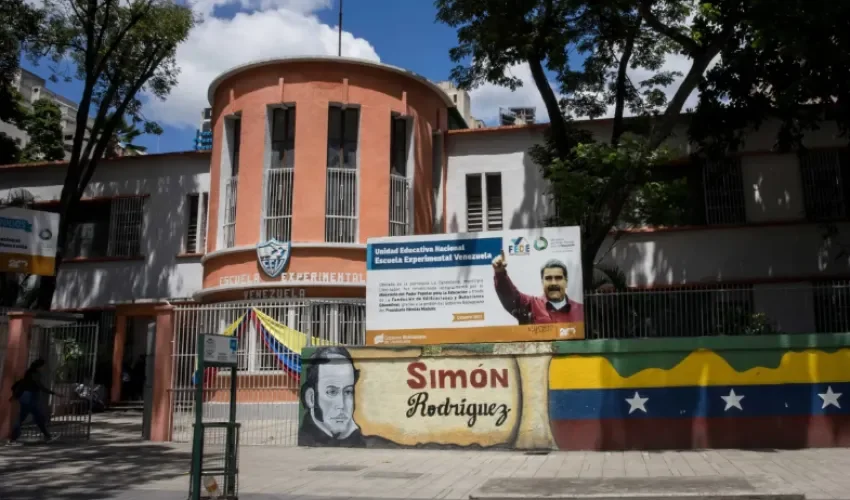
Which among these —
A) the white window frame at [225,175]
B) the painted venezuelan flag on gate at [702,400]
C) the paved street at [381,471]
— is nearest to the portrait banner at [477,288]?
the painted venezuelan flag on gate at [702,400]

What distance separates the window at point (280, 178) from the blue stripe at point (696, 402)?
8.23 m

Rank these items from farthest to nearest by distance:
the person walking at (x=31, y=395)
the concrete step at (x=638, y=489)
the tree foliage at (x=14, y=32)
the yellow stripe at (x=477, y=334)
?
the tree foliage at (x=14, y=32) → the person walking at (x=31, y=395) → the yellow stripe at (x=477, y=334) → the concrete step at (x=638, y=489)

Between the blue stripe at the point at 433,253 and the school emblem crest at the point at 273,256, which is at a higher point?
the school emblem crest at the point at 273,256

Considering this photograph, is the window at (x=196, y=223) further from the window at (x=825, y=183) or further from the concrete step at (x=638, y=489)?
the window at (x=825, y=183)

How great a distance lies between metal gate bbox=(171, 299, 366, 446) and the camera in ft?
46.1

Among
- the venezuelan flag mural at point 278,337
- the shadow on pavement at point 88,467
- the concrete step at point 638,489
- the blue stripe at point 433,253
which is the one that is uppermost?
the blue stripe at point 433,253

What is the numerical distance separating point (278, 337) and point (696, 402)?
745cm

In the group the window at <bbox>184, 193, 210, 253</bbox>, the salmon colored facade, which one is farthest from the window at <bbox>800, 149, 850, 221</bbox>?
the window at <bbox>184, 193, 210, 253</bbox>

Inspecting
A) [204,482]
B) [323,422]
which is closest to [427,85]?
[323,422]

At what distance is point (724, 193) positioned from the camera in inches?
757

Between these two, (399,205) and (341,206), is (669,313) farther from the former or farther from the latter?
(341,206)

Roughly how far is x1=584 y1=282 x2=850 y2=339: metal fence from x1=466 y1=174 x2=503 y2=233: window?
6953 millimetres

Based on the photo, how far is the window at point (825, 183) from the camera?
18.5 meters

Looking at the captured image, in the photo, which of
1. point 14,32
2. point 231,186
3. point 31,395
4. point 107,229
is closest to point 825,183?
point 231,186
